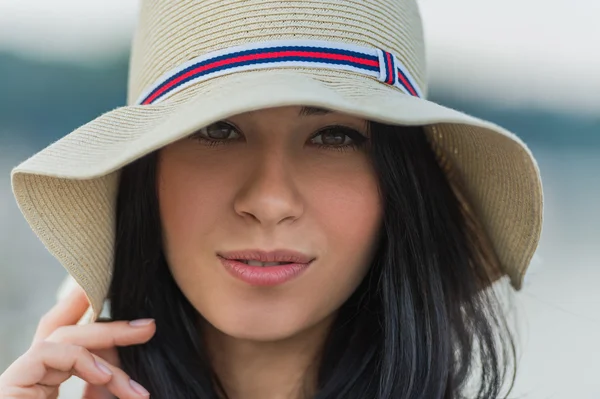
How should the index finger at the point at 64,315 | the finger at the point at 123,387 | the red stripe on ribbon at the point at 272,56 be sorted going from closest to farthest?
1. the red stripe on ribbon at the point at 272,56
2. the finger at the point at 123,387
3. the index finger at the point at 64,315

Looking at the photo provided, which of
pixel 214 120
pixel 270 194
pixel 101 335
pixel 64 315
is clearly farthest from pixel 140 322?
pixel 214 120

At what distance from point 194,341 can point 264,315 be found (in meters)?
0.29

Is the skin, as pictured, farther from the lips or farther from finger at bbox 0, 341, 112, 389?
finger at bbox 0, 341, 112, 389

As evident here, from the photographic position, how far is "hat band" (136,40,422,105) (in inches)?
40.4

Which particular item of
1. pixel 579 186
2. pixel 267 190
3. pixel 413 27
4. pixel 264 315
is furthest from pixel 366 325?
pixel 579 186

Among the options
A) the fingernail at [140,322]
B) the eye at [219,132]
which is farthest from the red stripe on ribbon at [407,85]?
the fingernail at [140,322]

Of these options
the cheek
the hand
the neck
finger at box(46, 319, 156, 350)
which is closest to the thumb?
the hand

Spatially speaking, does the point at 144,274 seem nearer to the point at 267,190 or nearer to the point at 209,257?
the point at 209,257

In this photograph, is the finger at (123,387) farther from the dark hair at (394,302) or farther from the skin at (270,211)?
the skin at (270,211)

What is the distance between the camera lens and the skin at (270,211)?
3.52 feet

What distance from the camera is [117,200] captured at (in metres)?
1.26

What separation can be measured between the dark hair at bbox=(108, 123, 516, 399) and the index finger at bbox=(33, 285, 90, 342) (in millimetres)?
124

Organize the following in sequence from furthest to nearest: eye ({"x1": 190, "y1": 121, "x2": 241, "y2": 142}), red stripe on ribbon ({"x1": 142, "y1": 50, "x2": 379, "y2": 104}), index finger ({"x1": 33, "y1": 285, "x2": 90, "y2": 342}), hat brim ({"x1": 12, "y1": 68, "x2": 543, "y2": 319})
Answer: index finger ({"x1": 33, "y1": 285, "x2": 90, "y2": 342}) < eye ({"x1": 190, "y1": 121, "x2": 241, "y2": 142}) < red stripe on ribbon ({"x1": 142, "y1": 50, "x2": 379, "y2": 104}) < hat brim ({"x1": 12, "y1": 68, "x2": 543, "y2": 319})

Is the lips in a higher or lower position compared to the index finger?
higher
